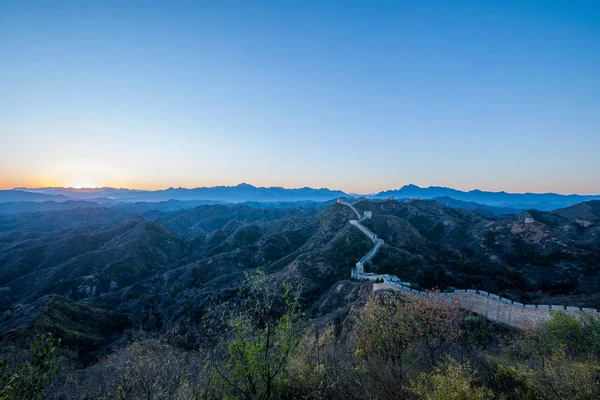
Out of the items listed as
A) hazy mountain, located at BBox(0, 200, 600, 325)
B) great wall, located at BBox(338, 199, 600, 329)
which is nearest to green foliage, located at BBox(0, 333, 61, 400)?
great wall, located at BBox(338, 199, 600, 329)

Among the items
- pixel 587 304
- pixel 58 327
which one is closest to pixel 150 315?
pixel 58 327

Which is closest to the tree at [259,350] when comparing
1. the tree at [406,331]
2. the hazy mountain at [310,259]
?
the tree at [406,331]

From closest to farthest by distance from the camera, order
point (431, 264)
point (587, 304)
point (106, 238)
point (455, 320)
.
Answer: point (455, 320) < point (587, 304) < point (431, 264) < point (106, 238)

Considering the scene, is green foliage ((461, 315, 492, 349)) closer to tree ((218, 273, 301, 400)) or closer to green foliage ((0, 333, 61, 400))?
tree ((218, 273, 301, 400))

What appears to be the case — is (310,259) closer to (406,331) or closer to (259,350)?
(406,331)

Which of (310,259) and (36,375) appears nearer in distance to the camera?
(36,375)

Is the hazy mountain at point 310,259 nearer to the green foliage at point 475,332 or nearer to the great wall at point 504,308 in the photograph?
the great wall at point 504,308

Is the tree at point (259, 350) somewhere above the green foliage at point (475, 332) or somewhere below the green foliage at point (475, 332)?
above

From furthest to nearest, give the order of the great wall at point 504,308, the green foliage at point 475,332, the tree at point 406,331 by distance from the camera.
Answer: the great wall at point 504,308
the green foliage at point 475,332
the tree at point 406,331

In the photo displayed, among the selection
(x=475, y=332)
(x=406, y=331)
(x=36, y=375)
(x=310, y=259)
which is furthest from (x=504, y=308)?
(x=36, y=375)

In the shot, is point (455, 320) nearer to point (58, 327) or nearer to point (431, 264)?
point (431, 264)

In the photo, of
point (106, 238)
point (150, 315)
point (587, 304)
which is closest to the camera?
point (587, 304)
